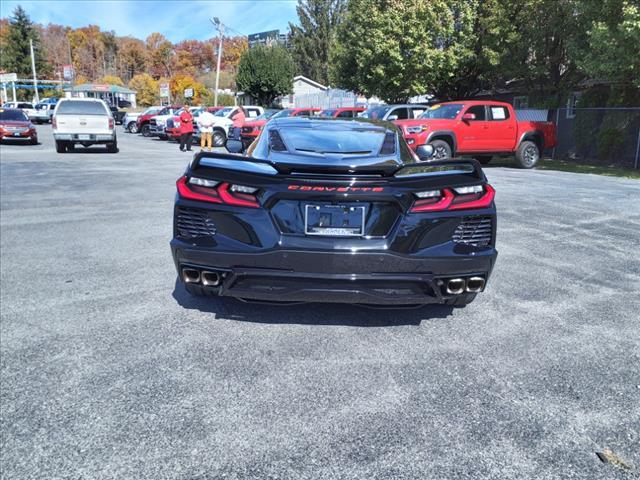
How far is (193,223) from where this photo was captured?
3443mm

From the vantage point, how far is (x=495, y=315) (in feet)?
13.5

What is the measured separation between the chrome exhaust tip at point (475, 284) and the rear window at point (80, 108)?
17445 mm

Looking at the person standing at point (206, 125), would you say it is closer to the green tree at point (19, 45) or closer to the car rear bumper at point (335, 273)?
the car rear bumper at point (335, 273)

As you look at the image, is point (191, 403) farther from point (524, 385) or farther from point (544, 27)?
point (544, 27)

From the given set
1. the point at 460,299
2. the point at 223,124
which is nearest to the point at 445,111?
the point at 223,124

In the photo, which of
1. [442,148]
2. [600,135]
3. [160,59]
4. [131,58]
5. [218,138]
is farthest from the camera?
[131,58]

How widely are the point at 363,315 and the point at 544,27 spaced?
789 inches

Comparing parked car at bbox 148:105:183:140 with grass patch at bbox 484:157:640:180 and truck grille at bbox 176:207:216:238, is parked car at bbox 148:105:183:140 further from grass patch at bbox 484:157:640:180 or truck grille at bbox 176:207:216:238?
truck grille at bbox 176:207:216:238

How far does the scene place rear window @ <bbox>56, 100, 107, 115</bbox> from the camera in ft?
57.9

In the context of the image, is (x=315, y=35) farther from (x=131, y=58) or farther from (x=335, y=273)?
(x=131, y=58)

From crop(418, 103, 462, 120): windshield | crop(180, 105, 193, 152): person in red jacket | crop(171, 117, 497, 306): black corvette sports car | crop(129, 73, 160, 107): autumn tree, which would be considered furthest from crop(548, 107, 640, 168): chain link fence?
crop(129, 73, 160, 107): autumn tree

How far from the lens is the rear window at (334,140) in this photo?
4078 mm

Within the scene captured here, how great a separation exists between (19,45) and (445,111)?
9321cm

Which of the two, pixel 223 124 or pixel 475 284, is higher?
pixel 223 124
